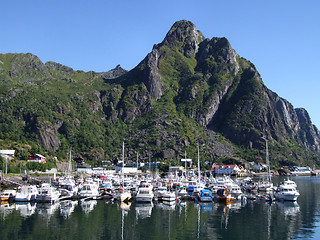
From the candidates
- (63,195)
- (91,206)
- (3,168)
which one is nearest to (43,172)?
(3,168)

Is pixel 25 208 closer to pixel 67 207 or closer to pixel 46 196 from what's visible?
pixel 46 196

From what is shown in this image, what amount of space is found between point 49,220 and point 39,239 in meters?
13.1

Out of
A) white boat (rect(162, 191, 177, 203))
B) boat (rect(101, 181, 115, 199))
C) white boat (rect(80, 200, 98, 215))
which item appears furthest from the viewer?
boat (rect(101, 181, 115, 199))

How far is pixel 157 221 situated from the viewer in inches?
2296

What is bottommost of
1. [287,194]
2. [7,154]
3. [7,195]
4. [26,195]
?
[287,194]

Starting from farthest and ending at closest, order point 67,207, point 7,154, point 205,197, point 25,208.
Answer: point 7,154, point 205,197, point 67,207, point 25,208

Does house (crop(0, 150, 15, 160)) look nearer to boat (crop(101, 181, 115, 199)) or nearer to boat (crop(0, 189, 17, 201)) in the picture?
boat (crop(101, 181, 115, 199))

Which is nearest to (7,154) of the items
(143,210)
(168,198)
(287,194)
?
(168,198)

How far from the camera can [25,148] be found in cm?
19275

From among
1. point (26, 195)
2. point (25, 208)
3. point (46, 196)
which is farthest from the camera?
point (26, 195)

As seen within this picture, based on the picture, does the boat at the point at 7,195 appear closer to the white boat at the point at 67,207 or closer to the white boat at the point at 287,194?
the white boat at the point at 67,207

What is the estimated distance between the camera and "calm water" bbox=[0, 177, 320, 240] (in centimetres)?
4912

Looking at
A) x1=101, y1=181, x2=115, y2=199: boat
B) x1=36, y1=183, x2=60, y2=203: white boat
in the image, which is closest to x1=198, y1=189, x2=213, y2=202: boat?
x1=101, y1=181, x2=115, y2=199: boat

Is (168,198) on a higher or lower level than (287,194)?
lower
